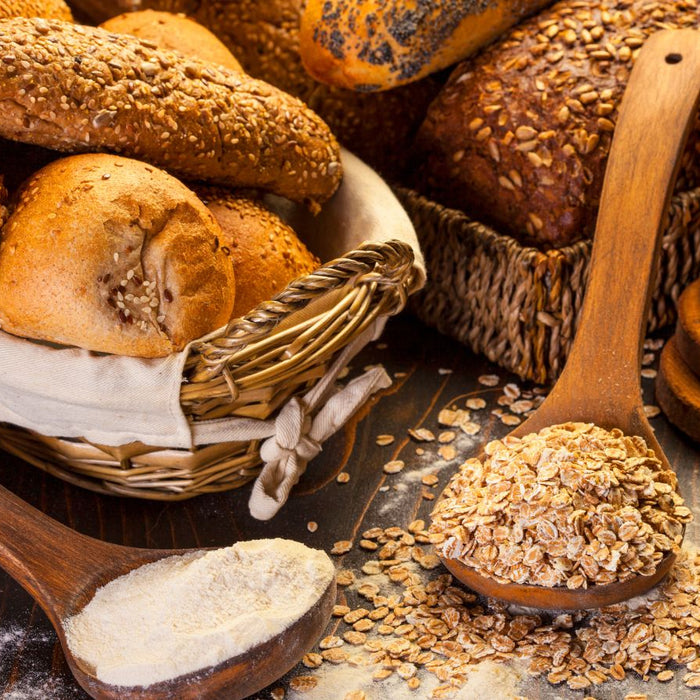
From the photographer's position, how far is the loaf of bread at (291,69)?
1.54 m

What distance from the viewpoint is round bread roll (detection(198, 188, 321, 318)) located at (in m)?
1.15

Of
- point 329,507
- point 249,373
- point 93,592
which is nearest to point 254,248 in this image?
point 249,373

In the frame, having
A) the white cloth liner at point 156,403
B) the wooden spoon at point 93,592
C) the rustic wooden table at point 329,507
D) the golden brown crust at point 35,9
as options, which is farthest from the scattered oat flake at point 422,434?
the golden brown crust at point 35,9

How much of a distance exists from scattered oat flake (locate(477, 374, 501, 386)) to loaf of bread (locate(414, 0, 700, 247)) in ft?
0.72

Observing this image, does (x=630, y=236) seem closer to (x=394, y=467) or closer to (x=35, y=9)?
(x=394, y=467)

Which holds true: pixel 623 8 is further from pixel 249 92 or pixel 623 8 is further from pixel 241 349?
pixel 241 349

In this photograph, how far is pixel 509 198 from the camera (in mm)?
1418

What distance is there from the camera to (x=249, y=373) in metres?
1.04

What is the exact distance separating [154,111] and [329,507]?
0.54 metres

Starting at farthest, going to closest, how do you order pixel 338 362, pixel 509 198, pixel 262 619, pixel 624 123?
1. pixel 509 198
2. pixel 624 123
3. pixel 338 362
4. pixel 262 619

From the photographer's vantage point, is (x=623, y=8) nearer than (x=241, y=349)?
No

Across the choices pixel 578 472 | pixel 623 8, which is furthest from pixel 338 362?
pixel 623 8

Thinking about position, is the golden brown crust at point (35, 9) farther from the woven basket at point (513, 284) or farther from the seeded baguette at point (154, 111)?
the woven basket at point (513, 284)

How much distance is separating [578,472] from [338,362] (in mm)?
328
